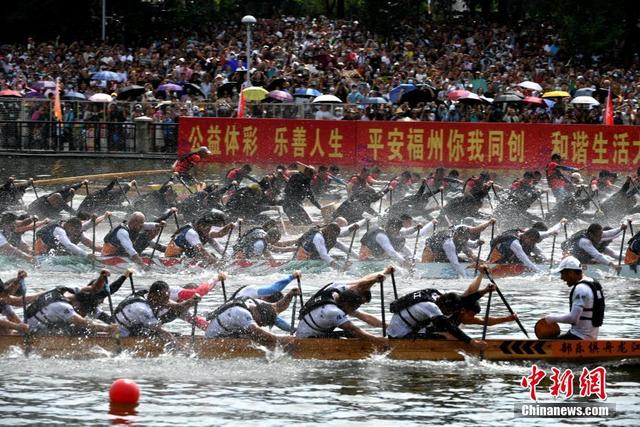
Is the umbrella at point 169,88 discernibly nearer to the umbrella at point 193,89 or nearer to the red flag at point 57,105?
the umbrella at point 193,89

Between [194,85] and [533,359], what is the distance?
84.1 feet

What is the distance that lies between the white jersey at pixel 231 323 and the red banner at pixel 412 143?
23.1 m

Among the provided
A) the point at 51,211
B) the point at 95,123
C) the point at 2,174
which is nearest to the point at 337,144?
the point at 95,123

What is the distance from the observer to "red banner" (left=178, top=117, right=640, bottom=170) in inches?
1617

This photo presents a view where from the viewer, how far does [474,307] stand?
19.1m

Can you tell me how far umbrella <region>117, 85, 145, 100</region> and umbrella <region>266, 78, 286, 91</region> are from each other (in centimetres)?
408

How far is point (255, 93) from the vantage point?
41656mm

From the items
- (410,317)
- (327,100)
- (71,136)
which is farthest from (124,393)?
(71,136)

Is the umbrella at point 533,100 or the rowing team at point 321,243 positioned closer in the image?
the rowing team at point 321,243

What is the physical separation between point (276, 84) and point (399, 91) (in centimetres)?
403

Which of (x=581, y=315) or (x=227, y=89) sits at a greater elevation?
(x=227, y=89)

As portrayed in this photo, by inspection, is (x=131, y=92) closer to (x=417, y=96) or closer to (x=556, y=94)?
(x=417, y=96)

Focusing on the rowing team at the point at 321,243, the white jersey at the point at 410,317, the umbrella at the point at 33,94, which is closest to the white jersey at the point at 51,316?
the white jersey at the point at 410,317

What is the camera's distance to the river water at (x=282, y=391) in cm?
1642
